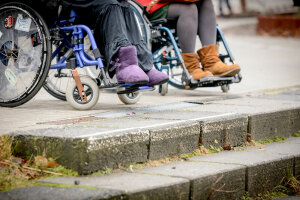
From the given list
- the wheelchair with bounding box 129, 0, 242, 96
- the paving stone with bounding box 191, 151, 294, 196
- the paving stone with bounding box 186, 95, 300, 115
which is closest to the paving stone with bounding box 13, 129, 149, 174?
the paving stone with bounding box 191, 151, 294, 196

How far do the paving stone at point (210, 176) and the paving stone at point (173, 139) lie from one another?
10cm

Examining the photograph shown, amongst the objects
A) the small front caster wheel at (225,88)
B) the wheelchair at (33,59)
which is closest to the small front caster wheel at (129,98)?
the wheelchair at (33,59)

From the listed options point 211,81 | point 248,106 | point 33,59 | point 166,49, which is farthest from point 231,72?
point 33,59

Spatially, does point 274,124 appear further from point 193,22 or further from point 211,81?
point 193,22

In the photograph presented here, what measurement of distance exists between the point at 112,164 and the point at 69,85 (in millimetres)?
1394

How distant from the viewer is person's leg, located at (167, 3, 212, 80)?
17.1 ft

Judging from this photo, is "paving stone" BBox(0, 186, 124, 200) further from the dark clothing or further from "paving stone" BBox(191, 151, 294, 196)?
the dark clothing

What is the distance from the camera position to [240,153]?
3.36 m

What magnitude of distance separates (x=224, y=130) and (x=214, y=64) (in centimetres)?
185

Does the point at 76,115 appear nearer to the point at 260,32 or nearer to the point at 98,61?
the point at 98,61

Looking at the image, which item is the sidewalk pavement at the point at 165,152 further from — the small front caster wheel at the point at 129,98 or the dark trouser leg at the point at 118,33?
the small front caster wheel at the point at 129,98

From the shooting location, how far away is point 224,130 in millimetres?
3438

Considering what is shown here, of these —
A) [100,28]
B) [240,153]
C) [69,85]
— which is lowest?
[240,153]

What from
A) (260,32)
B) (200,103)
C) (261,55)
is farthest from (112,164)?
(260,32)
